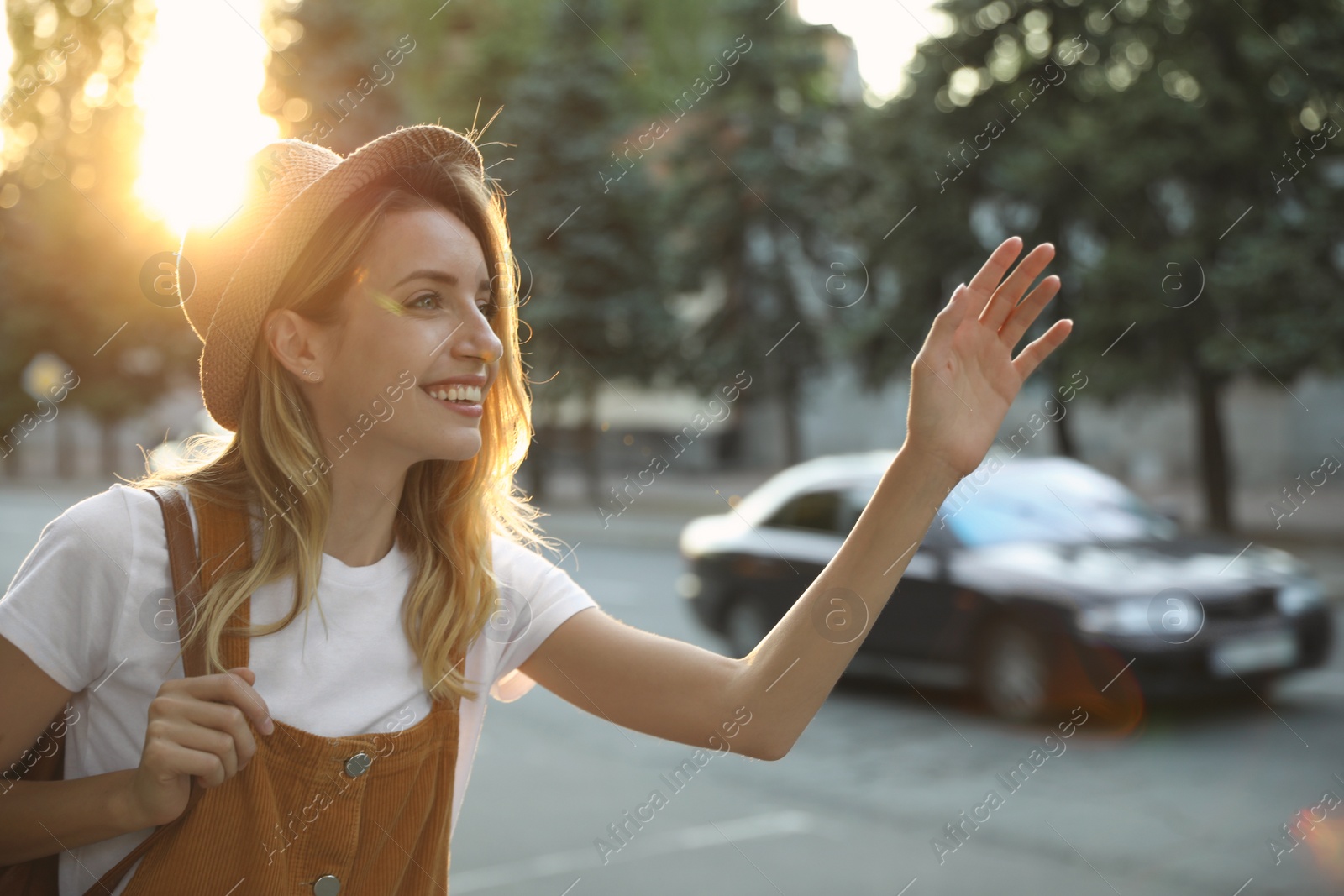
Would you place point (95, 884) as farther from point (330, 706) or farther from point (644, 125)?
point (644, 125)

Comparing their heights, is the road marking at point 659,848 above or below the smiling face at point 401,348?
above

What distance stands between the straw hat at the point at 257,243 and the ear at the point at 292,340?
2 cm

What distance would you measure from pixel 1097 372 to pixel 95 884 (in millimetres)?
17050

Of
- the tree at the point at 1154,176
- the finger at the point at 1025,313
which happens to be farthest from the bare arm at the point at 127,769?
the tree at the point at 1154,176

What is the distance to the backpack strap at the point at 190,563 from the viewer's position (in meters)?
1.53

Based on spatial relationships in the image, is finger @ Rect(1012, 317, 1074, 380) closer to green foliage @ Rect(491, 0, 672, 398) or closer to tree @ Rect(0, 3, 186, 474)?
tree @ Rect(0, 3, 186, 474)

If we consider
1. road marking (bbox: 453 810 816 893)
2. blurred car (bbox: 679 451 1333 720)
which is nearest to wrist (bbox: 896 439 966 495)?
road marking (bbox: 453 810 816 893)

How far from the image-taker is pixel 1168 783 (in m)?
6.42

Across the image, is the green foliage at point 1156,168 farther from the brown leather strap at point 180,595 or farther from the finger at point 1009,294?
the brown leather strap at point 180,595

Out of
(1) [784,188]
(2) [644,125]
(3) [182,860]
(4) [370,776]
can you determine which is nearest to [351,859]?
(4) [370,776]

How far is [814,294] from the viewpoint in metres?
28.0

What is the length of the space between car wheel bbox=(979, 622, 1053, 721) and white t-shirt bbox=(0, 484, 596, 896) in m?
6.39

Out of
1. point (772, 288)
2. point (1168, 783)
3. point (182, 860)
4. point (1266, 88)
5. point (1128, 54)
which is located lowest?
point (182, 860)

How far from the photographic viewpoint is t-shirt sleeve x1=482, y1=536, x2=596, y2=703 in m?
1.93
